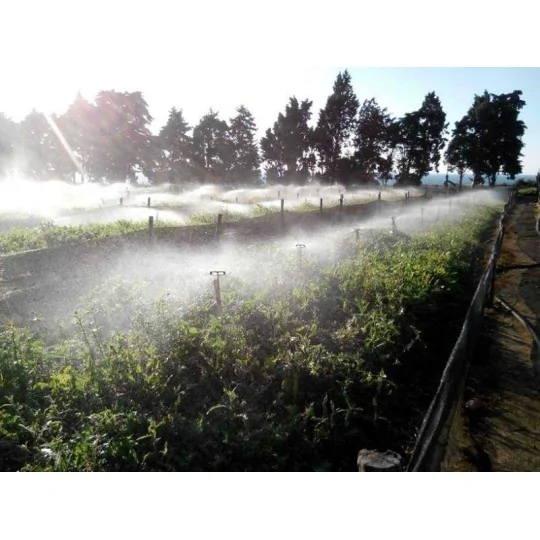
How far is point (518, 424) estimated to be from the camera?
5199 mm

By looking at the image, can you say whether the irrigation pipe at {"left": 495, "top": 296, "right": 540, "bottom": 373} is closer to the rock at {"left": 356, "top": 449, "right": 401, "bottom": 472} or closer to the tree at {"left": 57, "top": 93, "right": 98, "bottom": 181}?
the rock at {"left": 356, "top": 449, "right": 401, "bottom": 472}

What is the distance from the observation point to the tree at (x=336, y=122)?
50.6m

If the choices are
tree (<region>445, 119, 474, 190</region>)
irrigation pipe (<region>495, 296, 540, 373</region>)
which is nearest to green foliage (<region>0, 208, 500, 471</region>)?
irrigation pipe (<region>495, 296, 540, 373</region>)

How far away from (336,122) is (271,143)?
957 cm

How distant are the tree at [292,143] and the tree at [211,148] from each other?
5.52m

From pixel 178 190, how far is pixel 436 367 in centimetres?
4216

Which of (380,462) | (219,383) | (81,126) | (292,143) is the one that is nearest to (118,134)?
(81,126)

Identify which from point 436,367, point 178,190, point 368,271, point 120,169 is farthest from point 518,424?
point 120,169

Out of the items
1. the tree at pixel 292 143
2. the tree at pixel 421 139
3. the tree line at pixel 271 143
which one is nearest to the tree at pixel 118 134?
the tree line at pixel 271 143

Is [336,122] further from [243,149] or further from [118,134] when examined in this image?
[118,134]

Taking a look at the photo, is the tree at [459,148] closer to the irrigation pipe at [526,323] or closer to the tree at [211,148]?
the tree at [211,148]

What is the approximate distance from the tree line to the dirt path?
4472cm

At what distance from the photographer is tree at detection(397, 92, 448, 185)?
52406 mm

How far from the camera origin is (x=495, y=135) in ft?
164
